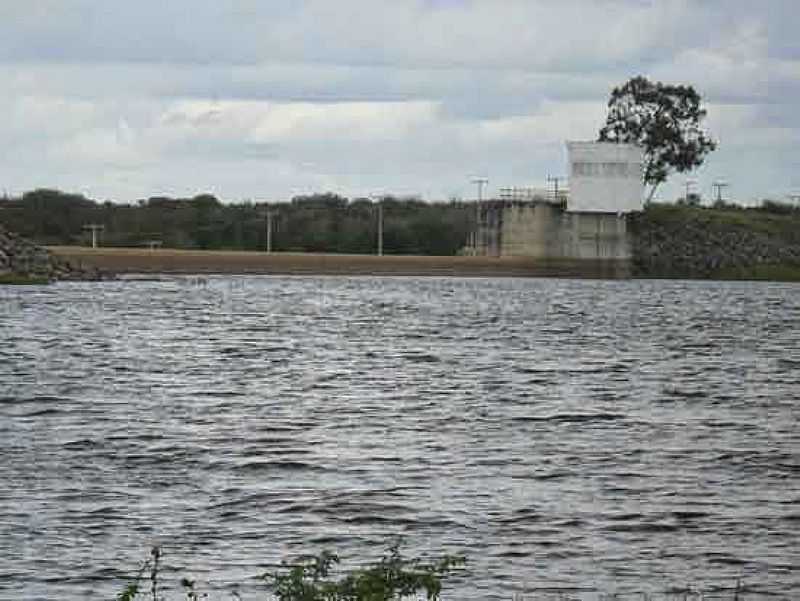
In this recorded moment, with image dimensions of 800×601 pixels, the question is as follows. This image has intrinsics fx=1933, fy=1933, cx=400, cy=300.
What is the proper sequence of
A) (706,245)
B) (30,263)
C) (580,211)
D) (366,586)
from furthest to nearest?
(706,245), (580,211), (30,263), (366,586)

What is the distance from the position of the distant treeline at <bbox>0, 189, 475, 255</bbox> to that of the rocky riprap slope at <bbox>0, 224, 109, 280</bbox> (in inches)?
1755

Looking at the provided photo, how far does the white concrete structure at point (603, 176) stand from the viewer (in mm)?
146625

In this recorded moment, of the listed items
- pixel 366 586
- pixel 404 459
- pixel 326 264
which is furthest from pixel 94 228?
pixel 366 586

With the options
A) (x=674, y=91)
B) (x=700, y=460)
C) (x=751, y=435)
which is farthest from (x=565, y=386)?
(x=674, y=91)

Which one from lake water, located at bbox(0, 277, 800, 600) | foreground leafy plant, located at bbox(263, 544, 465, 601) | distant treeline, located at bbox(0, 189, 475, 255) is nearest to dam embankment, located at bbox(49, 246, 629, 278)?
distant treeline, located at bbox(0, 189, 475, 255)

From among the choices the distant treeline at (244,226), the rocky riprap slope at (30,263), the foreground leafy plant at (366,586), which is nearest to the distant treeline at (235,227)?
the distant treeline at (244,226)

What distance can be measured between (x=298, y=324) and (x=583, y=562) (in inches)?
2237

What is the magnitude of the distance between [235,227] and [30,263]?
61.7 meters

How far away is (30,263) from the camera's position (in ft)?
385

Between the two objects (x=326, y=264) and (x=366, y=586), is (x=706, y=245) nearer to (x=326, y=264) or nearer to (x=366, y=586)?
(x=326, y=264)

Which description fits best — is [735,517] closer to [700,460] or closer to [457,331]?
[700,460]

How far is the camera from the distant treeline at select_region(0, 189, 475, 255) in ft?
570

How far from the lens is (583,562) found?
70.9ft

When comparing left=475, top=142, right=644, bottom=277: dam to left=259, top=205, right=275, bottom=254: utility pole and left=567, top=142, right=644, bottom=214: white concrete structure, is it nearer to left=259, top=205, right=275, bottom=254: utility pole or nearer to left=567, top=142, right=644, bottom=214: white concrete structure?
left=567, top=142, right=644, bottom=214: white concrete structure
